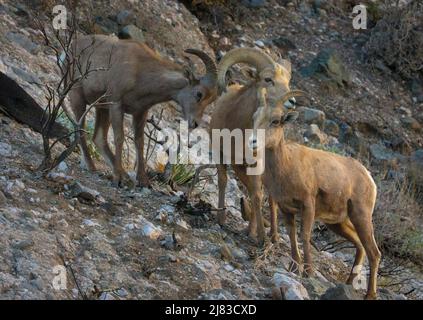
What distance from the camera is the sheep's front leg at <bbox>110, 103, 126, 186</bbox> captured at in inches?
365

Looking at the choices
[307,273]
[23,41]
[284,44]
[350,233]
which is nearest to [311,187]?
[307,273]

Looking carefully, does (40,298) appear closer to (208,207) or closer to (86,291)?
(86,291)

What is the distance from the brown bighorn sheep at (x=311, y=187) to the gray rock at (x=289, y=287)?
646 millimetres

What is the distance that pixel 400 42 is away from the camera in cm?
1698

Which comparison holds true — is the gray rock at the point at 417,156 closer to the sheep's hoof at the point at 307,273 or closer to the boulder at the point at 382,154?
the boulder at the point at 382,154

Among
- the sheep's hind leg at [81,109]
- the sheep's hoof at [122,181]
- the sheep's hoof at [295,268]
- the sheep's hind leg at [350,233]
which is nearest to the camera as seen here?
the sheep's hoof at [295,268]

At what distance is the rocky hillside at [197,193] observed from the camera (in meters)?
6.77

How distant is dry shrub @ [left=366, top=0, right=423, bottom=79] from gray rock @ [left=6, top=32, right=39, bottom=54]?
7.69 meters

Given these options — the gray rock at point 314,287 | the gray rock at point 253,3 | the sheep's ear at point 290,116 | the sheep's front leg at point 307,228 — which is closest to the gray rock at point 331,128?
the gray rock at point 253,3

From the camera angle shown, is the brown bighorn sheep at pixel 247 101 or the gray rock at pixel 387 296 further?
the brown bighorn sheep at pixel 247 101

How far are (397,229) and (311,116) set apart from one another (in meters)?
3.71

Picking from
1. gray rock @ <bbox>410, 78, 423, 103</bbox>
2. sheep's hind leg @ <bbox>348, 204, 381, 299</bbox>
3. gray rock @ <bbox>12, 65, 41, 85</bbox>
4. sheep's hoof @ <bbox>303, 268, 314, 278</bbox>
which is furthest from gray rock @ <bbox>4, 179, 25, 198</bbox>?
gray rock @ <bbox>410, 78, 423, 103</bbox>

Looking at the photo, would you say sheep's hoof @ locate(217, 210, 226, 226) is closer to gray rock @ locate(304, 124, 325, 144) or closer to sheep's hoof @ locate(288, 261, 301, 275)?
sheep's hoof @ locate(288, 261, 301, 275)

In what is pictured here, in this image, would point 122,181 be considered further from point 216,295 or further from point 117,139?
point 216,295
